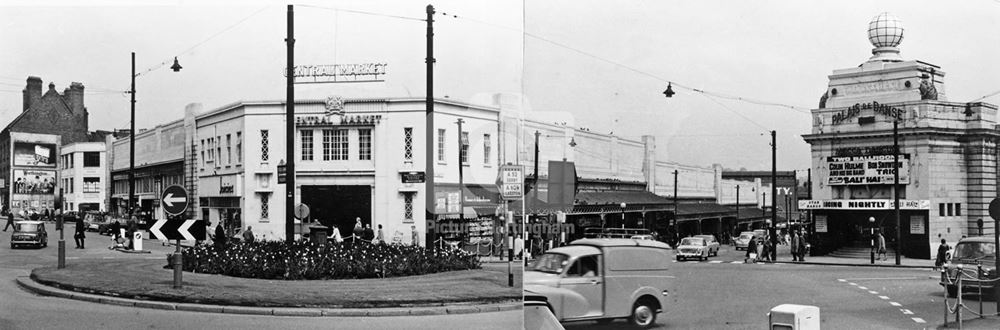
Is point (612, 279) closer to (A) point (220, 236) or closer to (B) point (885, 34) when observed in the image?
(B) point (885, 34)

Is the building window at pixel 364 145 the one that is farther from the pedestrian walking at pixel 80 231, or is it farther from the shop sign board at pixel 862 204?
the pedestrian walking at pixel 80 231

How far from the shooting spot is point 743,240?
9.65ft

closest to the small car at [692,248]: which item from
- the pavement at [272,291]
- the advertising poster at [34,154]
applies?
the pavement at [272,291]

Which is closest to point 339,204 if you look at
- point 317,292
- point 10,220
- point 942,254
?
point 317,292

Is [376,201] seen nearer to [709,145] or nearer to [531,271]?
[531,271]

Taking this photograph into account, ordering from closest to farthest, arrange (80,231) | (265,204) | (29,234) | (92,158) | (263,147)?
(263,147) → (265,204) → (92,158) → (80,231) → (29,234)

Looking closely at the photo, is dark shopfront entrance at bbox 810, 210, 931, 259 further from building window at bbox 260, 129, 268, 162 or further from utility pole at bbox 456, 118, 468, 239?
building window at bbox 260, 129, 268, 162

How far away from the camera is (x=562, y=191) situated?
297cm

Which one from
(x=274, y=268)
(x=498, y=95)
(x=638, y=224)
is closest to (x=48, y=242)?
(x=274, y=268)

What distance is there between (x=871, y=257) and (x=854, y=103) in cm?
62

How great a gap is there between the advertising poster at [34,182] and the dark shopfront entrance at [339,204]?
3716 mm

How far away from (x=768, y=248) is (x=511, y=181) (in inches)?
45.6

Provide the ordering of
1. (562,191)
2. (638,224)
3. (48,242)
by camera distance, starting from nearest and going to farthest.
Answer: (638,224) < (562,191) < (48,242)

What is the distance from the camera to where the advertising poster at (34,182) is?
6.96m
